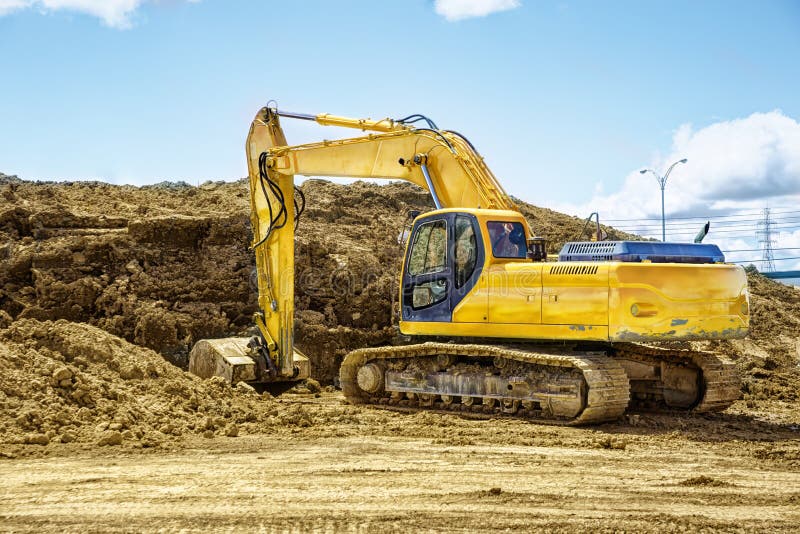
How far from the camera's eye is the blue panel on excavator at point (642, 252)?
901 cm

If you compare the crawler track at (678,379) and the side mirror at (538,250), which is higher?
the side mirror at (538,250)

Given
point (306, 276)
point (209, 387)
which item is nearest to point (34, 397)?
point (209, 387)

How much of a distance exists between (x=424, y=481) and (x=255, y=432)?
2.95 metres

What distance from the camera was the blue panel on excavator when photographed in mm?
9008

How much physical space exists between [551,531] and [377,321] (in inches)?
436

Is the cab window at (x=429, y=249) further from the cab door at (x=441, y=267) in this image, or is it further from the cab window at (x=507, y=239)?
the cab window at (x=507, y=239)

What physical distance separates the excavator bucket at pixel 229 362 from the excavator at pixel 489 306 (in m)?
0.02

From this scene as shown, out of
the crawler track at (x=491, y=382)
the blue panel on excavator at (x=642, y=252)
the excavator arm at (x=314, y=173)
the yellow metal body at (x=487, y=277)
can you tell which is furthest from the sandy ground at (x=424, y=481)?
the excavator arm at (x=314, y=173)

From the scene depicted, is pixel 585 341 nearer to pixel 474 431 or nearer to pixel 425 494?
pixel 474 431

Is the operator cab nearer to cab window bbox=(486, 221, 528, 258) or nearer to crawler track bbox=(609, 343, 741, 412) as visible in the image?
cab window bbox=(486, 221, 528, 258)

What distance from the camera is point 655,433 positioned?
8781 millimetres

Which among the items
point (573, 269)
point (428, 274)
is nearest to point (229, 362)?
point (428, 274)

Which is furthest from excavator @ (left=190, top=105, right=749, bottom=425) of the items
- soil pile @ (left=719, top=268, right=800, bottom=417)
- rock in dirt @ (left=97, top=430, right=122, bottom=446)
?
rock in dirt @ (left=97, top=430, right=122, bottom=446)

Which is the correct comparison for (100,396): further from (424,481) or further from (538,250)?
(538,250)
